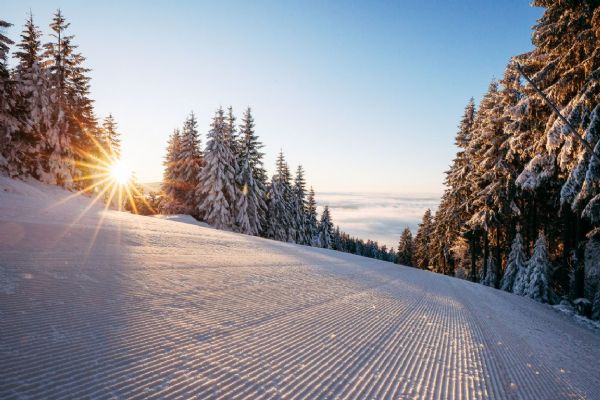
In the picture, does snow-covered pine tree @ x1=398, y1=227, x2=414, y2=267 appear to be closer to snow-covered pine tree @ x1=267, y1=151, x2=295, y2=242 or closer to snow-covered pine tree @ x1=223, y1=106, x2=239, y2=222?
snow-covered pine tree @ x1=267, y1=151, x2=295, y2=242

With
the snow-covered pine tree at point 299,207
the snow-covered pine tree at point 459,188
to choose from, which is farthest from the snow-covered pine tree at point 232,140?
the snow-covered pine tree at point 459,188

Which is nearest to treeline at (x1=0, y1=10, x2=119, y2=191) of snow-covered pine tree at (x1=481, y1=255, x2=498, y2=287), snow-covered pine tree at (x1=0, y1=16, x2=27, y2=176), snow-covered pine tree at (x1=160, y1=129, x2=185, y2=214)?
snow-covered pine tree at (x1=0, y1=16, x2=27, y2=176)

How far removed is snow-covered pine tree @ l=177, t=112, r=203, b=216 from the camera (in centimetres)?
3350

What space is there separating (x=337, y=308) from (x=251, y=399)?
316cm

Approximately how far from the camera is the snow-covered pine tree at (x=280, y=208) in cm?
3591

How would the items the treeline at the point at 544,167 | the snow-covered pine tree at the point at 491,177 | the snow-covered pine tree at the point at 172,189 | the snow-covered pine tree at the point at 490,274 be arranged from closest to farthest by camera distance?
1. the treeline at the point at 544,167
2. the snow-covered pine tree at the point at 491,177
3. the snow-covered pine tree at the point at 490,274
4. the snow-covered pine tree at the point at 172,189

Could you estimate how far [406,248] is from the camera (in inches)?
2594

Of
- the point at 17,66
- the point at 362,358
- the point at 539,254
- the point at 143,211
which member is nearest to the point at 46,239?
the point at 362,358

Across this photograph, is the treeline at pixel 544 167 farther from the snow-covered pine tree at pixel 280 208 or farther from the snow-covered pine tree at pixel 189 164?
the snow-covered pine tree at pixel 189 164

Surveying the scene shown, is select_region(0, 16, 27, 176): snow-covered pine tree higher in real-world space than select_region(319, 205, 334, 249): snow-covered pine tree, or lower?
higher

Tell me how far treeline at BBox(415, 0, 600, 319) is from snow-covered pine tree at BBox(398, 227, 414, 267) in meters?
36.0

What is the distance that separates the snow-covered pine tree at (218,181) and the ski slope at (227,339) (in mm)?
21781

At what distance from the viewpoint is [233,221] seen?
29.7 metres

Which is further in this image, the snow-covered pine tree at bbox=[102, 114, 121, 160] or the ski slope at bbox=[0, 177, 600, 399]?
the snow-covered pine tree at bbox=[102, 114, 121, 160]
